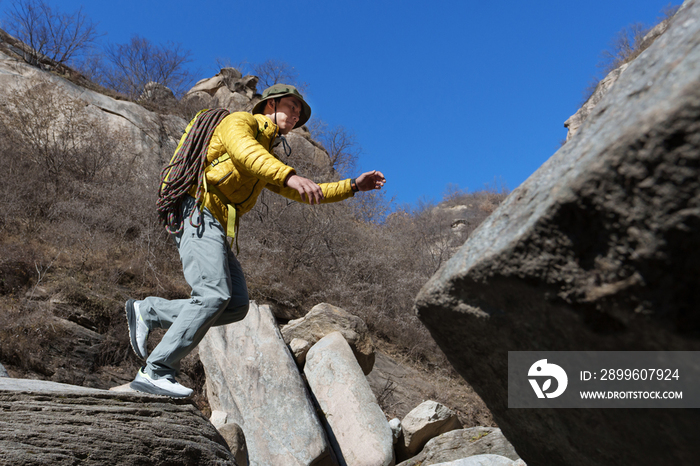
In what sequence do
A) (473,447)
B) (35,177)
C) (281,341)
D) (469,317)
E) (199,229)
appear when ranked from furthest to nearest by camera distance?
1. (35,177)
2. (281,341)
3. (473,447)
4. (199,229)
5. (469,317)

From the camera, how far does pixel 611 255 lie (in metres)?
1.14

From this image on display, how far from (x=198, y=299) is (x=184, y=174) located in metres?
0.78

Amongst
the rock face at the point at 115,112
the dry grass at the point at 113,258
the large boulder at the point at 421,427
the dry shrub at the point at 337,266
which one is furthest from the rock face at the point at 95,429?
the rock face at the point at 115,112

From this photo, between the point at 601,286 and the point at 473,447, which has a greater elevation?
the point at 601,286

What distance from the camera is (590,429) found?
59.8 inches

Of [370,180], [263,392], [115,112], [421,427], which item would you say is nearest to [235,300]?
[370,180]

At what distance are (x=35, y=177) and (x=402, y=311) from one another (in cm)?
751

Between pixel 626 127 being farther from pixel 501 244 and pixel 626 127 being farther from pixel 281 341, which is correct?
pixel 281 341

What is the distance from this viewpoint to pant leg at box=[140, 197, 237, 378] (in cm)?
269

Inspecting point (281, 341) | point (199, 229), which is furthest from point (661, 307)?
point (281, 341)

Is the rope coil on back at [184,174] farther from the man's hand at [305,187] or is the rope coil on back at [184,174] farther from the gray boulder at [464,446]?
the gray boulder at [464,446]

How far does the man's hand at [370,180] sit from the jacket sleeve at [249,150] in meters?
0.52

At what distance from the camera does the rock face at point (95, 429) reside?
211 centimetres

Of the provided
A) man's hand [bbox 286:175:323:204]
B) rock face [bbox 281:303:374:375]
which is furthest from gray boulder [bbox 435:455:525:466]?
rock face [bbox 281:303:374:375]
